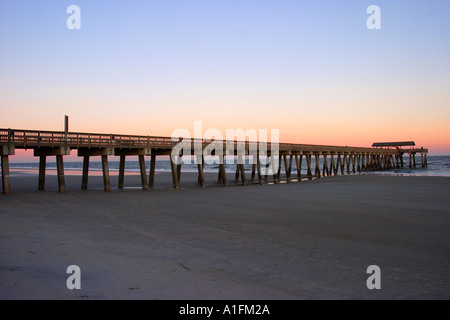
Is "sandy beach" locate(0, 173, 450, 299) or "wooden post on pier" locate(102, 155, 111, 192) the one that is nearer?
"sandy beach" locate(0, 173, 450, 299)

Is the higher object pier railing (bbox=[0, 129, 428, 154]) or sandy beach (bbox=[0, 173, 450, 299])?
pier railing (bbox=[0, 129, 428, 154])

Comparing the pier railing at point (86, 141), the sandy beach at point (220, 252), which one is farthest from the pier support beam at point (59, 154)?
the sandy beach at point (220, 252)

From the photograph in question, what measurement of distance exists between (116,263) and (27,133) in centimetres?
1616

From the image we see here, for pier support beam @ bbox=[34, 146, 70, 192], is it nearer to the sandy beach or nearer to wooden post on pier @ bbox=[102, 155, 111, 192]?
wooden post on pier @ bbox=[102, 155, 111, 192]

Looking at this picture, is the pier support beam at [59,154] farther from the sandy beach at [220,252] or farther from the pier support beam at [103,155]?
the sandy beach at [220,252]

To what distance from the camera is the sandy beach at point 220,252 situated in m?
6.38

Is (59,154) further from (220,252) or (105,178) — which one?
(220,252)

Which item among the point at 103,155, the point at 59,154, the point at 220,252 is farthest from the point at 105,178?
the point at 220,252

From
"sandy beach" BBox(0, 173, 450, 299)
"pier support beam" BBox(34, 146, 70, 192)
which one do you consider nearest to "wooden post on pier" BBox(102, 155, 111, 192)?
"pier support beam" BBox(34, 146, 70, 192)

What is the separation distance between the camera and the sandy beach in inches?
251

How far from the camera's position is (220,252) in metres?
8.88

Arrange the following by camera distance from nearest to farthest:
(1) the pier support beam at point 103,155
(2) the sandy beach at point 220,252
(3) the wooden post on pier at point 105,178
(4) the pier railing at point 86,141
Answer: (2) the sandy beach at point 220,252
(4) the pier railing at point 86,141
(3) the wooden post on pier at point 105,178
(1) the pier support beam at point 103,155
